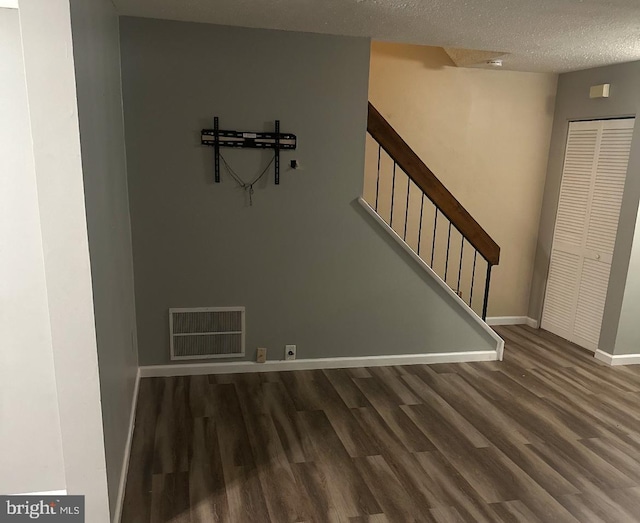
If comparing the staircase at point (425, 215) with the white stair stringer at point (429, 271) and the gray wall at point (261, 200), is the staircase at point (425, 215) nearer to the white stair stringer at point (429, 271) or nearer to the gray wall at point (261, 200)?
the white stair stringer at point (429, 271)

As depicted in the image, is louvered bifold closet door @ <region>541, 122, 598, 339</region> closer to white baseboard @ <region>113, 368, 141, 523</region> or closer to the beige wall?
the beige wall

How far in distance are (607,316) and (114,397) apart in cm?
383

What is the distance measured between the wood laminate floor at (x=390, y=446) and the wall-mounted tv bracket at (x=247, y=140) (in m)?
1.54

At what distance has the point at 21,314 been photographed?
197cm

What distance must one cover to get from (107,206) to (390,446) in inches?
77.2

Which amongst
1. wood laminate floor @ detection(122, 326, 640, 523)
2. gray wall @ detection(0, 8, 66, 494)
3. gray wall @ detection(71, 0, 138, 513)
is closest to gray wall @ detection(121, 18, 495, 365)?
gray wall @ detection(71, 0, 138, 513)

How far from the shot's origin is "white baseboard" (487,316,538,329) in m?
5.03

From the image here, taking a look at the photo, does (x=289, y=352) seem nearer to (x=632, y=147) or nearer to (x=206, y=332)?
(x=206, y=332)

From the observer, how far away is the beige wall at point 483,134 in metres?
4.32

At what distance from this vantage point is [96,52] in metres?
2.11

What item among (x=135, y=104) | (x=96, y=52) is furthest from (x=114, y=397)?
(x=135, y=104)

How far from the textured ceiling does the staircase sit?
719mm

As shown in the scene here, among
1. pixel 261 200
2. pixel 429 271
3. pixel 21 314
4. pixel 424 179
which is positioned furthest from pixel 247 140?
pixel 21 314

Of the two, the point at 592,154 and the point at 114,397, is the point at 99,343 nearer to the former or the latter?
the point at 114,397
